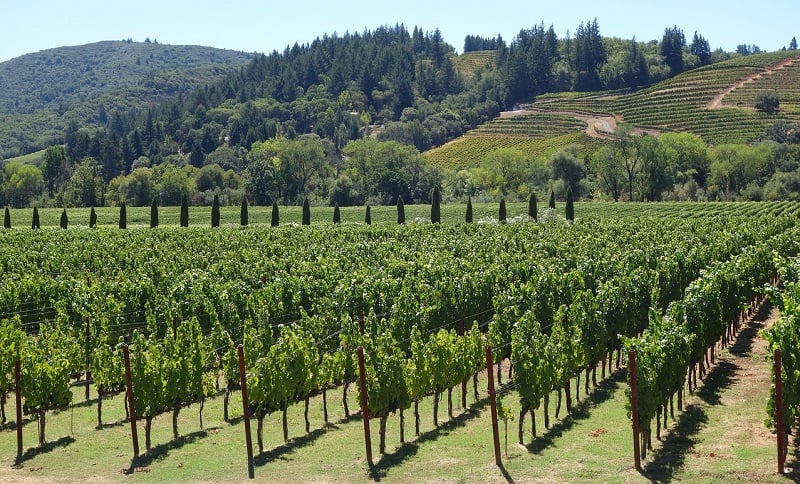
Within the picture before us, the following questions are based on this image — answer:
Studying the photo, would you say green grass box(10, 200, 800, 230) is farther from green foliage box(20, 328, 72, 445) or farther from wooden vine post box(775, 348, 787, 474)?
wooden vine post box(775, 348, 787, 474)

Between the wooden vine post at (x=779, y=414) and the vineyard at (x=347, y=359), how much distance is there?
2.47 m

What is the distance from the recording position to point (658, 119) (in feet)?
582

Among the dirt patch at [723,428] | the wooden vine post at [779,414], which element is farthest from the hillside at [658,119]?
the wooden vine post at [779,414]

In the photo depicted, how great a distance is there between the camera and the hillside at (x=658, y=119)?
A: 165625 mm

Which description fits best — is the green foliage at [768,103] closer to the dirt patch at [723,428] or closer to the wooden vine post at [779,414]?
the dirt patch at [723,428]

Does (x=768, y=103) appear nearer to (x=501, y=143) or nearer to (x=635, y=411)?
(x=501, y=143)

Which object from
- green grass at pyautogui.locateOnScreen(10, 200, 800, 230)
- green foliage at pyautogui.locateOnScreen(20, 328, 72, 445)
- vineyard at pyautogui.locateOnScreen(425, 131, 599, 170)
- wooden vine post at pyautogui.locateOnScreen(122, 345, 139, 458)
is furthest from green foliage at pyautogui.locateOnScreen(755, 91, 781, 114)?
wooden vine post at pyautogui.locateOnScreen(122, 345, 139, 458)

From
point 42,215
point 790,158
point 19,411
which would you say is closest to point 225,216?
point 42,215

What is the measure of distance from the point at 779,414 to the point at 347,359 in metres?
10.4

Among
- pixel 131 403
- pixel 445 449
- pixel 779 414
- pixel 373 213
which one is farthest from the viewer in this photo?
pixel 373 213

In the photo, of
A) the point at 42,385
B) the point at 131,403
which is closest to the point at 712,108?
the point at 42,385

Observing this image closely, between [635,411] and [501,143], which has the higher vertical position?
[501,143]

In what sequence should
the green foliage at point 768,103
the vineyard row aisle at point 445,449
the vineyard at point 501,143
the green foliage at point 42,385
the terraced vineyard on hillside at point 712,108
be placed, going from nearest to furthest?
1. the vineyard row aisle at point 445,449
2. the green foliage at point 42,385
3. the terraced vineyard on hillside at point 712,108
4. the vineyard at point 501,143
5. the green foliage at point 768,103

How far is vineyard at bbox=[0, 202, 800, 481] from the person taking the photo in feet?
59.2
